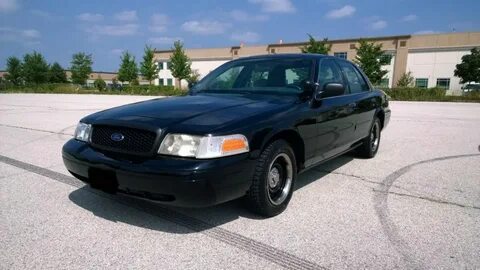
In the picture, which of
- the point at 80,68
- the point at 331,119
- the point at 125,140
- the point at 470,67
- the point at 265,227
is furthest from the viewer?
the point at 80,68

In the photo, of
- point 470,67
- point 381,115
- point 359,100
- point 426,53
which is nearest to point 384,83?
point 426,53

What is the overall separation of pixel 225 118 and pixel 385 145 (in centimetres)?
484

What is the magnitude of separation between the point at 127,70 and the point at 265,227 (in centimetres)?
5220

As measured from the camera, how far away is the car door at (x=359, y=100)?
4.68 metres

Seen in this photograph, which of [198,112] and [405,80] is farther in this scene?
[405,80]

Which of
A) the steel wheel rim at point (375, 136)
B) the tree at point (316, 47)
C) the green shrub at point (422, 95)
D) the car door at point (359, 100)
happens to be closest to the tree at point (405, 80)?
the tree at point (316, 47)

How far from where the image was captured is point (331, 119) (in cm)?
393

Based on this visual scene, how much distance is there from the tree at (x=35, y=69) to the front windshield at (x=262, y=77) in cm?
6889

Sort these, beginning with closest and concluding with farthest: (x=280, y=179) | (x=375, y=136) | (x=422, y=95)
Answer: (x=280, y=179)
(x=375, y=136)
(x=422, y=95)

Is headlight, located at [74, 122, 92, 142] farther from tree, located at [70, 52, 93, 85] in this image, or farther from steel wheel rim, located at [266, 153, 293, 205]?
tree, located at [70, 52, 93, 85]

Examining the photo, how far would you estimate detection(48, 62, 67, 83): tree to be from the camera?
68.1 metres

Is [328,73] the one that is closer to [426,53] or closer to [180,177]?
[180,177]

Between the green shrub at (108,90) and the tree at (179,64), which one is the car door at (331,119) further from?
the tree at (179,64)

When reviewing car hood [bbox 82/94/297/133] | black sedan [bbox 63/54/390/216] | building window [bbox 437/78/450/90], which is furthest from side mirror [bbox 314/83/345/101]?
building window [bbox 437/78/450/90]
